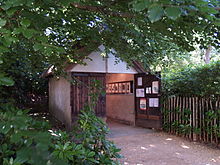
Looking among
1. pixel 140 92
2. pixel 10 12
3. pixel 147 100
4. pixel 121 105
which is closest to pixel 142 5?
pixel 10 12

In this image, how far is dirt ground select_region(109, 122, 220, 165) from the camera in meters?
4.28

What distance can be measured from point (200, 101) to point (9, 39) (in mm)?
5712

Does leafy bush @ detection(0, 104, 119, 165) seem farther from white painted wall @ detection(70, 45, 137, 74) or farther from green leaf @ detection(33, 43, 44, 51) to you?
white painted wall @ detection(70, 45, 137, 74)

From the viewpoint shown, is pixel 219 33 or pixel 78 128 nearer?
pixel 219 33

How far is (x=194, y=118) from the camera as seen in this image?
19.3ft

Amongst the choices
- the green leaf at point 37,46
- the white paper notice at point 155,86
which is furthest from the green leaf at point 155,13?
the white paper notice at point 155,86

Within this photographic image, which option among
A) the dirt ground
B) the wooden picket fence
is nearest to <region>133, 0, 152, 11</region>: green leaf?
the dirt ground

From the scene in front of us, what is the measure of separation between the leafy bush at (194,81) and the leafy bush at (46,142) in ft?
14.0

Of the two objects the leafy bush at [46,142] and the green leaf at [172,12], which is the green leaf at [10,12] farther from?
the green leaf at [172,12]

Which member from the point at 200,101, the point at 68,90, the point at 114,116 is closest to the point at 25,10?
the point at 200,101

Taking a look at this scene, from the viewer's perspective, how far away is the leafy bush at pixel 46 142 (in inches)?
27.3

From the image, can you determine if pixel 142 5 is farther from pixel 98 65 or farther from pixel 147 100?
pixel 147 100

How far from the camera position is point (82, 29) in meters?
3.16

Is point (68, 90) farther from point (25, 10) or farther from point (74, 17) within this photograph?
point (25, 10)
